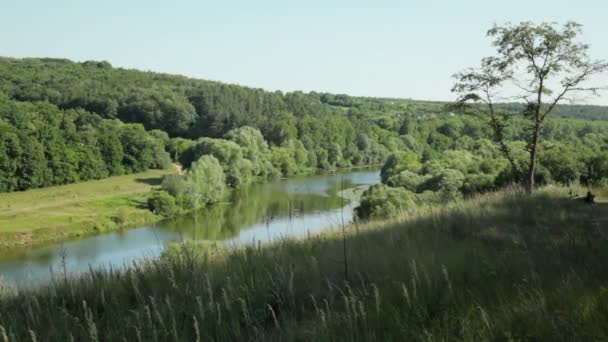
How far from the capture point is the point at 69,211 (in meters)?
60.4

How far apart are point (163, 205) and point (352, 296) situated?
2505 inches

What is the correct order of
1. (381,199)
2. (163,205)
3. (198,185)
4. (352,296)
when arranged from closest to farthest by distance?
(352,296) < (381,199) < (163,205) < (198,185)

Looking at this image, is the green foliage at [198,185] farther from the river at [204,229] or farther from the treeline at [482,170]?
the treeline at [482,170]

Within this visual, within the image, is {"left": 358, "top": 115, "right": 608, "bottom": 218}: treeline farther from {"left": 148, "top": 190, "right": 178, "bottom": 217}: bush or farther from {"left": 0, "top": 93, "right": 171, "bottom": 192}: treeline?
{"left": 0, "top": 93, "right": 171, "bottom": 192}: treeline

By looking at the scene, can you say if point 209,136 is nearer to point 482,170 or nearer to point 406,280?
point 482,170

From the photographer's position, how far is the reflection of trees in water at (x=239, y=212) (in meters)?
49.8

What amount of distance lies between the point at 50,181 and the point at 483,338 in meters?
82.9

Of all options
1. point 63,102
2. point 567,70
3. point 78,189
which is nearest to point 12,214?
point 78,189

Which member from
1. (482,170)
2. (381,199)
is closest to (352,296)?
(381,199)

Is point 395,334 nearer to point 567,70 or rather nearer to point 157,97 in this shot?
point 567,70

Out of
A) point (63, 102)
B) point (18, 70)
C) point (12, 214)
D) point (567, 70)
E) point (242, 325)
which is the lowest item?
point (12, 214)

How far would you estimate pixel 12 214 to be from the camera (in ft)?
188

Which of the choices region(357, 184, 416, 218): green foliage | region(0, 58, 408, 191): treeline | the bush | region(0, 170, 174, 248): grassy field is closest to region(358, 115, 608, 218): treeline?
region(357, 184, 416, 218): green foliage

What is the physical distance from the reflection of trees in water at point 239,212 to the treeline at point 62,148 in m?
24.8
